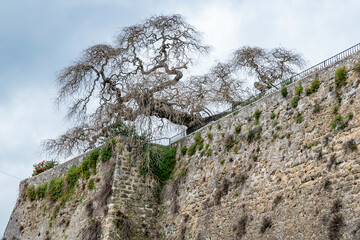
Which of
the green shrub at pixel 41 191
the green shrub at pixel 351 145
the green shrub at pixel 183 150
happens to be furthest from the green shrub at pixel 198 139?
the green shrub at pixel 41 191

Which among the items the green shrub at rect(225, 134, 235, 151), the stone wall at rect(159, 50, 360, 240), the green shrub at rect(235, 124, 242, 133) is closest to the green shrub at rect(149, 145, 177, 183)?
the stone wall at rect(159, 50, 360, 240)

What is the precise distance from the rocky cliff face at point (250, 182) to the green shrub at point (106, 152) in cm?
21

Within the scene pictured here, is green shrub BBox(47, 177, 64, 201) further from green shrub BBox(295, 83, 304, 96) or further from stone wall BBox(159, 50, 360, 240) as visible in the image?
green shrub BBox(295, 83, 304, 96)

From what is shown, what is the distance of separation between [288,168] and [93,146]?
10.1 meters

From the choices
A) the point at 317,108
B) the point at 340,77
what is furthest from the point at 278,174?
the point at 340,77

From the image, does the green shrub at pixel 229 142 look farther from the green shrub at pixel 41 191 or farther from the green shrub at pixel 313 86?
the green shrub at pixel 41 191

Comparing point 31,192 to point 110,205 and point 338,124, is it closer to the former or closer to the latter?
point 110,205

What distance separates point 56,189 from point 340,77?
545 inches

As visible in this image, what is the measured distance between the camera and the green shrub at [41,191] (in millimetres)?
21992

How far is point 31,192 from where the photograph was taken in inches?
897

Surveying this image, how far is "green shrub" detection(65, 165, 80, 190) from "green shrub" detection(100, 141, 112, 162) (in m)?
2.06

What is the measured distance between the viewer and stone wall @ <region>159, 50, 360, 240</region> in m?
10.8

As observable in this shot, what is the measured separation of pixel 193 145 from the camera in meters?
16.8

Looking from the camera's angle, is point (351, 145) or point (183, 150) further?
point (183, 150)
